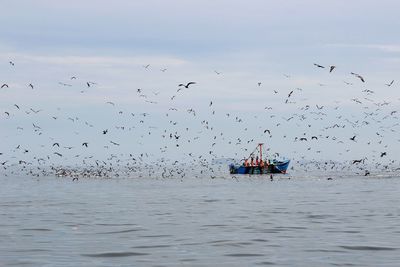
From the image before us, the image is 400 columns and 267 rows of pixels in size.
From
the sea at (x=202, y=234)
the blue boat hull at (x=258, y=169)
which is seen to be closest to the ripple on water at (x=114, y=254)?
the sea at (x=202, y=234)

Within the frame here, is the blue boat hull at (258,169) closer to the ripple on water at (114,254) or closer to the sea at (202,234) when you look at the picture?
the sea at (202,234)

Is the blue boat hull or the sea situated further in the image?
the blue boat hull

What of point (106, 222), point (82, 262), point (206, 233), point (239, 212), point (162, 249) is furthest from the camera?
point (239, 212)

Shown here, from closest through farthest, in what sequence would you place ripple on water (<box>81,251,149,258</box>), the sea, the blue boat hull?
1. the sea
2. ripple on water (<box>81,251,149,258</box>)
3. the blue boat hull

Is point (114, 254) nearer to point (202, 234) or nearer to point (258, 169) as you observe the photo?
point (202, 234)

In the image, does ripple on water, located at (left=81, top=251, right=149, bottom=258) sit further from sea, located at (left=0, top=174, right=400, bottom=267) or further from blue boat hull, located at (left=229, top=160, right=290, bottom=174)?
blue boat hull, located at (left=229, top=160, right=290, bottom=174)

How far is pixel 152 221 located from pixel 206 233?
7852 mm

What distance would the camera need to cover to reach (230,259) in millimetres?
25266

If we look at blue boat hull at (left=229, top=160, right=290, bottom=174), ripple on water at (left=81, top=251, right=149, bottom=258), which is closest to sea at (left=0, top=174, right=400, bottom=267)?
ripple on water at (left=81, top=251, right=149, bottom=258)

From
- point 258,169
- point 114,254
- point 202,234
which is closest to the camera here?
point 114,254

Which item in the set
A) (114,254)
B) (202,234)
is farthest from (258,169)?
(114,254)

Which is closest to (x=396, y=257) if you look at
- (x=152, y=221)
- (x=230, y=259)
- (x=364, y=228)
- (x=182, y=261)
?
(x=230, y=259)

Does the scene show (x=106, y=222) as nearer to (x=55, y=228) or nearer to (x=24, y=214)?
(x=55, y=228)

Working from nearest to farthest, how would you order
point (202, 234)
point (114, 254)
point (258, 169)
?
point (114, 254) → point (202, 234) → point (258, 169)
